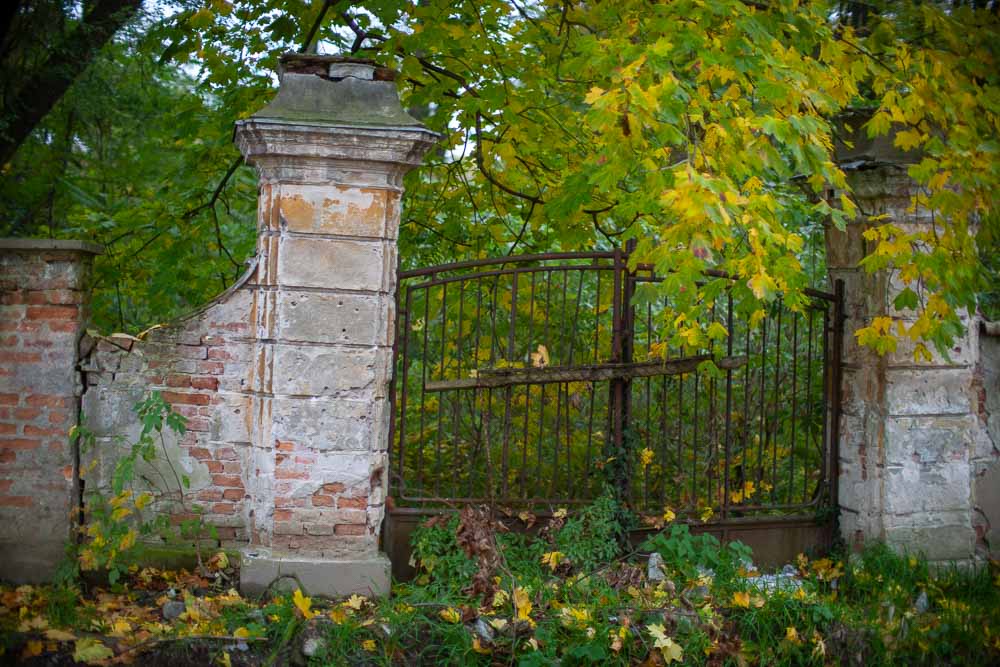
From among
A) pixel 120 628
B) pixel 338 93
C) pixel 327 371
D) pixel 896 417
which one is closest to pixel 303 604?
pixel 120 628

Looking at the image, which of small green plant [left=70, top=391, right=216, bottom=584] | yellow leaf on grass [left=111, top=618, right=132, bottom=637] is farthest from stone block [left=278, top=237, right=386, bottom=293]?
yellow leaf on grass [left=111, top=618, right=132, bottom=637]

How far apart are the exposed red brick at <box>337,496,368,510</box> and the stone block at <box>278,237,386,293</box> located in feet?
3.59

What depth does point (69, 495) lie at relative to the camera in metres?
4.89

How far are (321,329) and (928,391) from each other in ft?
12.1

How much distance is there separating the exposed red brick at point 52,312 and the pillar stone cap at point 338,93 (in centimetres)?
146

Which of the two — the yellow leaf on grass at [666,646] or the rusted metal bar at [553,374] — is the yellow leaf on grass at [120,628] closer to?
the rusted metal bar at [553,374]

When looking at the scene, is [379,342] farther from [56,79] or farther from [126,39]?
[126,39]

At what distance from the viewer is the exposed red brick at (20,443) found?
15.9ft

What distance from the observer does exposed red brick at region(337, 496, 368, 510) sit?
16.0 ft

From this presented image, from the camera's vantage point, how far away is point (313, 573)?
190 inches

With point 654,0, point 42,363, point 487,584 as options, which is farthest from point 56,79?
point 487,584

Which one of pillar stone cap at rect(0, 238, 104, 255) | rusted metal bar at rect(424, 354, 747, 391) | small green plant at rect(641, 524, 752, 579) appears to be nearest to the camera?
pillar stone cap at rect(0, 238, 104, 255)

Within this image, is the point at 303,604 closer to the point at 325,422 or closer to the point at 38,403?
the point at 325,422

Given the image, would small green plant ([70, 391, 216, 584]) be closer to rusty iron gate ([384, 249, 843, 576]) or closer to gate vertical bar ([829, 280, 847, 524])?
rusty iron gate ([384, 249, 843, 576])
